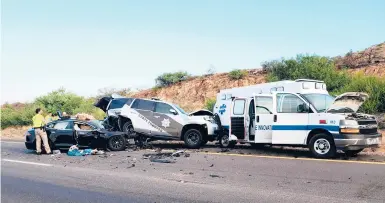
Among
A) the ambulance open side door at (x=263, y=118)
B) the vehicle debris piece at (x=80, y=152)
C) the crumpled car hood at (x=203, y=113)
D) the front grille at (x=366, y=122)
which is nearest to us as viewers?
the front grille at (x=366, y=122)

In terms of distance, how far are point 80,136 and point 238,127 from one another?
18.6 feet

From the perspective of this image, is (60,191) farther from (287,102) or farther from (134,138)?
(134,138)

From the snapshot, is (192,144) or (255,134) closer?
(255,134)

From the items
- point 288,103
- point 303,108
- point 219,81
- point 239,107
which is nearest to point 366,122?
point 303,108

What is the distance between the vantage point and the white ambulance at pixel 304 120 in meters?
10.7

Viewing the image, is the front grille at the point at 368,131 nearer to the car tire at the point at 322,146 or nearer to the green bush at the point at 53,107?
the car tire at the point at 322,146

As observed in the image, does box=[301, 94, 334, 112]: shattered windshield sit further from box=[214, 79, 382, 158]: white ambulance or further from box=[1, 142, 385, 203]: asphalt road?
box=[1, 142, 385, 203]: asphalt road

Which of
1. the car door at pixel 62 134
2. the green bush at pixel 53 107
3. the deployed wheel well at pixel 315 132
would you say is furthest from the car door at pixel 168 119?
the green bush at pixel 53 107

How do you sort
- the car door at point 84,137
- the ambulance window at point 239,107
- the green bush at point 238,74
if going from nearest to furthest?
the ambulance window at point 239,107, the car door at point 84,137, the green bush at point 238,74

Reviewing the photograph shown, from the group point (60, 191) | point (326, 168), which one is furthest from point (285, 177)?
point (60, 191)

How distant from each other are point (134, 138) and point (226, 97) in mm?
3971

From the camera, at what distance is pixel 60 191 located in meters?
7.61

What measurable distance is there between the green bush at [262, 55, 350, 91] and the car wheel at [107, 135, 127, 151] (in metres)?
13.7

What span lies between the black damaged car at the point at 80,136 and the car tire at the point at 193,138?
7.49 ft
